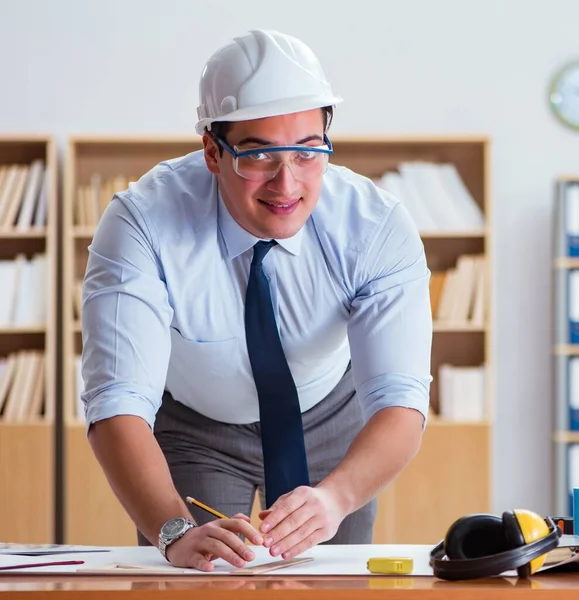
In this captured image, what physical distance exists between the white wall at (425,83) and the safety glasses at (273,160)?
2.92 metres

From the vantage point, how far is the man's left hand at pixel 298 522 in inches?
53.6

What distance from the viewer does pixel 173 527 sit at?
1370 mm

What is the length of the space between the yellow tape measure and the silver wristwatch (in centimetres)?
27

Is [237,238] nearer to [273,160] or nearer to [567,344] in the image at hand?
[273,160]

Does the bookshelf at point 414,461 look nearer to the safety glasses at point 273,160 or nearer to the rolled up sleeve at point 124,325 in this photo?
the rolled up sleeve at point 124,325

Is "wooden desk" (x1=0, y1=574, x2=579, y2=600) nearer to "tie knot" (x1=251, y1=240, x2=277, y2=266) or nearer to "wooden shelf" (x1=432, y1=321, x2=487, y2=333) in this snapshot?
"tie knot" (x1=251, y1=240, x2=277, y2=266)

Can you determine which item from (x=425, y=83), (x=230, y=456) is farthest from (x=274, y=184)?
(x=425, y=83)

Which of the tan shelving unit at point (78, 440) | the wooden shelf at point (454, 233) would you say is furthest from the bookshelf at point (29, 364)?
the wooden shelf at point (454, 233)

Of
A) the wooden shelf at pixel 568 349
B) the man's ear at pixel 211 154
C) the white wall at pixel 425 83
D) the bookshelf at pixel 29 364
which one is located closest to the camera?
the man's ear at pixel 211 154

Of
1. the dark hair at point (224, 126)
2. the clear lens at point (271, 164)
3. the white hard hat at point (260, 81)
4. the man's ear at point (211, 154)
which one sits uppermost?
the white hard hat at point (260, 81)

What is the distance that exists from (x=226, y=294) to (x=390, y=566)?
26.5 inches

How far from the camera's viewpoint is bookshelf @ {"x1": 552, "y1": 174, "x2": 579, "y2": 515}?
4.14 m

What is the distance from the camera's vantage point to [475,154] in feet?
14.2

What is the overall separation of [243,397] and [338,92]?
9.14 ft
